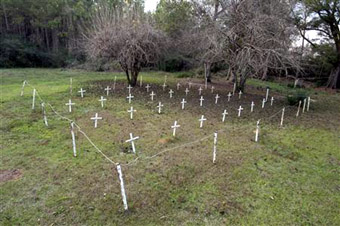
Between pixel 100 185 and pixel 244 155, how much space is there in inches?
146

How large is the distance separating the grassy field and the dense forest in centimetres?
468

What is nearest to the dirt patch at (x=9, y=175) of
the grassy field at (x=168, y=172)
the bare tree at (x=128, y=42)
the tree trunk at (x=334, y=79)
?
the grassy field at (x=168, y=172)

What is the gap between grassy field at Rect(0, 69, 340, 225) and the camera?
3.95 meters

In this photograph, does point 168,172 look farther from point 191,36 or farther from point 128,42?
point 191,36

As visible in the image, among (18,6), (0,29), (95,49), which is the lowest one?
(95,49)

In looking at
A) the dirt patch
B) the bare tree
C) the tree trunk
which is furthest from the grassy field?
the tree trunk

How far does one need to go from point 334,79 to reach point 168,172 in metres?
21.6

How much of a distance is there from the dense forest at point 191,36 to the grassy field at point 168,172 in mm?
4684

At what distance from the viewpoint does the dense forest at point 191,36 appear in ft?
38.4

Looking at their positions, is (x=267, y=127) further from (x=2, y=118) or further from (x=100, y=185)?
(x=2, y=118)

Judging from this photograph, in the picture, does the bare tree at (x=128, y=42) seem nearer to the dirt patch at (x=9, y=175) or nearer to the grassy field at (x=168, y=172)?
the grassy field at (x=168, y=172)

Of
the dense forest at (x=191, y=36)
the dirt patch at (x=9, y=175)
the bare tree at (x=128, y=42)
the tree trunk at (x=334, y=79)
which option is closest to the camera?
the dirt patch at (x=9, y=175)

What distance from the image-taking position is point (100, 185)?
465cm

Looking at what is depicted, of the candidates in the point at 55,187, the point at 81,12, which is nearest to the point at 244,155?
the point at 55,187
